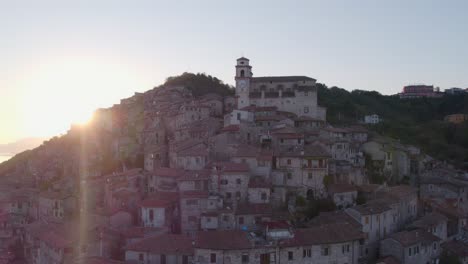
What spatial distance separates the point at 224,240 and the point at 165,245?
5098 millimetres

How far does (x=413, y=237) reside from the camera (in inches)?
1495

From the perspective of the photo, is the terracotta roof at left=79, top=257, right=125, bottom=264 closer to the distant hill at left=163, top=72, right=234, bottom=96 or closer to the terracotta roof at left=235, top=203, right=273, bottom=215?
the terracotta roof at left=235, top=203, right=273, bottom=215

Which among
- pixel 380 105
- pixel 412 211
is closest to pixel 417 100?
pixel 380 105

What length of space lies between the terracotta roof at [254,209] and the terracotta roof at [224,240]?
11.6 ft

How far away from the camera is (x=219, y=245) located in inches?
1324

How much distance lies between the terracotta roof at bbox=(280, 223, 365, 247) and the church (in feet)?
87.6

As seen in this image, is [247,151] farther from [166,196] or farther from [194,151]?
[166,196]

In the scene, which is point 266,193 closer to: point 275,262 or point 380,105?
point 275,262

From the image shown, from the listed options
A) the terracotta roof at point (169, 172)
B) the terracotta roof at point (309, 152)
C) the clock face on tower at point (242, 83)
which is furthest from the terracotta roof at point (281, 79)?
the terracotta roof at point (169, 172)

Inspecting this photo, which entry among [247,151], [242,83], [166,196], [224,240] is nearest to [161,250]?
[224,240]

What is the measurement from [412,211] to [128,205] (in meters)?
27.1

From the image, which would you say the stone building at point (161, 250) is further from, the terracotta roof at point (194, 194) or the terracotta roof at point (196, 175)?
the terracotta roof at point (196, 175)

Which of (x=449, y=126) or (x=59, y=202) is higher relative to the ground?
(x=449, y=126)

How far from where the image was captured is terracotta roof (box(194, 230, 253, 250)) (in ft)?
110
